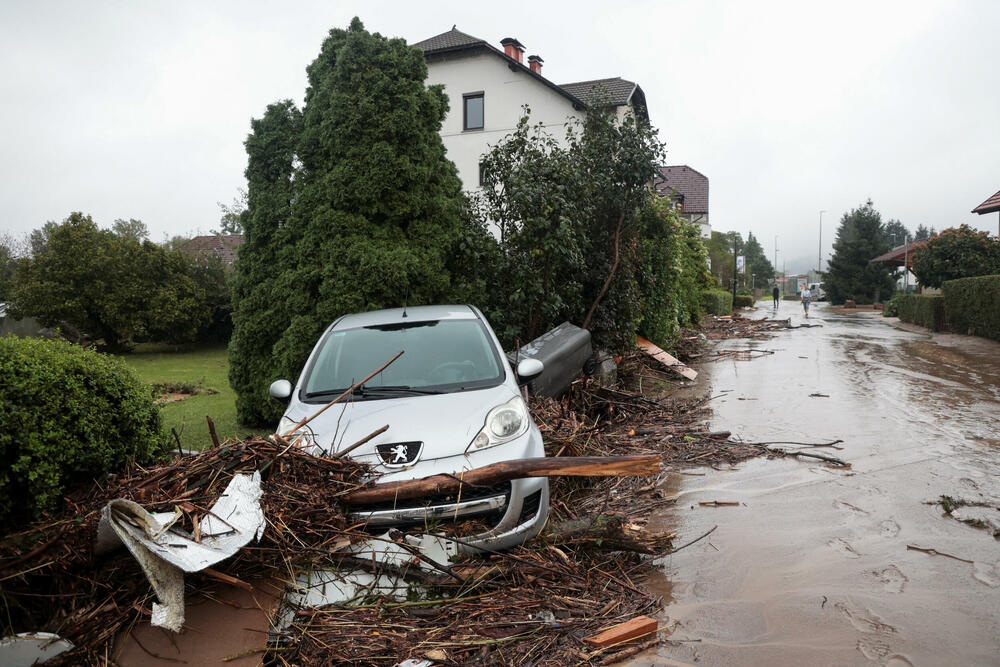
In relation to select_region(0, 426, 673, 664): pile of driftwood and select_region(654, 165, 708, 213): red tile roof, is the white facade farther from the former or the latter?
select_region(654, 165, 708, 213): red tile roof

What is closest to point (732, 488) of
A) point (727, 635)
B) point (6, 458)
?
point (727, 635)

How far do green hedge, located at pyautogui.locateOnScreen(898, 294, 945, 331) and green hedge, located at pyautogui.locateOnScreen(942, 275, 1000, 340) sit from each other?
2.50 ft

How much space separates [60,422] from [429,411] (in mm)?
2137

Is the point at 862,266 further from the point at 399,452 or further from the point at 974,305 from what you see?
the point at 399,452

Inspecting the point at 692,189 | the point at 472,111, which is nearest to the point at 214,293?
the point at 472,111

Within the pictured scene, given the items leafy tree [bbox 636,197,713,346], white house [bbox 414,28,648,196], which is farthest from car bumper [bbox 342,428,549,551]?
white house [bbox 414,28,648,196]

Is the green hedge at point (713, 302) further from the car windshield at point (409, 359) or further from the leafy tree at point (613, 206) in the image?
the car windshield at point (409, 359)

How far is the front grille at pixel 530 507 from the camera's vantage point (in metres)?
4.21

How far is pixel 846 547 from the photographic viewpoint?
4809 mm

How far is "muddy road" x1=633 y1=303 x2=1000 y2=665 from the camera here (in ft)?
11.6

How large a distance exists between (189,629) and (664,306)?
14.2 m

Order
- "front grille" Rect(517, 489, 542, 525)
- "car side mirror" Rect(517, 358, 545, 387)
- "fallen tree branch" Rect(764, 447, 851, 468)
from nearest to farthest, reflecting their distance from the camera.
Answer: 1. "front grille" Rect(517, 489, 542, 525)
2. "car side mirror" Rect(517, 358, 545, 387)
3. "fallen tree branch" Rect(764, 447, 851, 468)

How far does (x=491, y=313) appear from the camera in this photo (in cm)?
993

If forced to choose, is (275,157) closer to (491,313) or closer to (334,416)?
(491,313)
